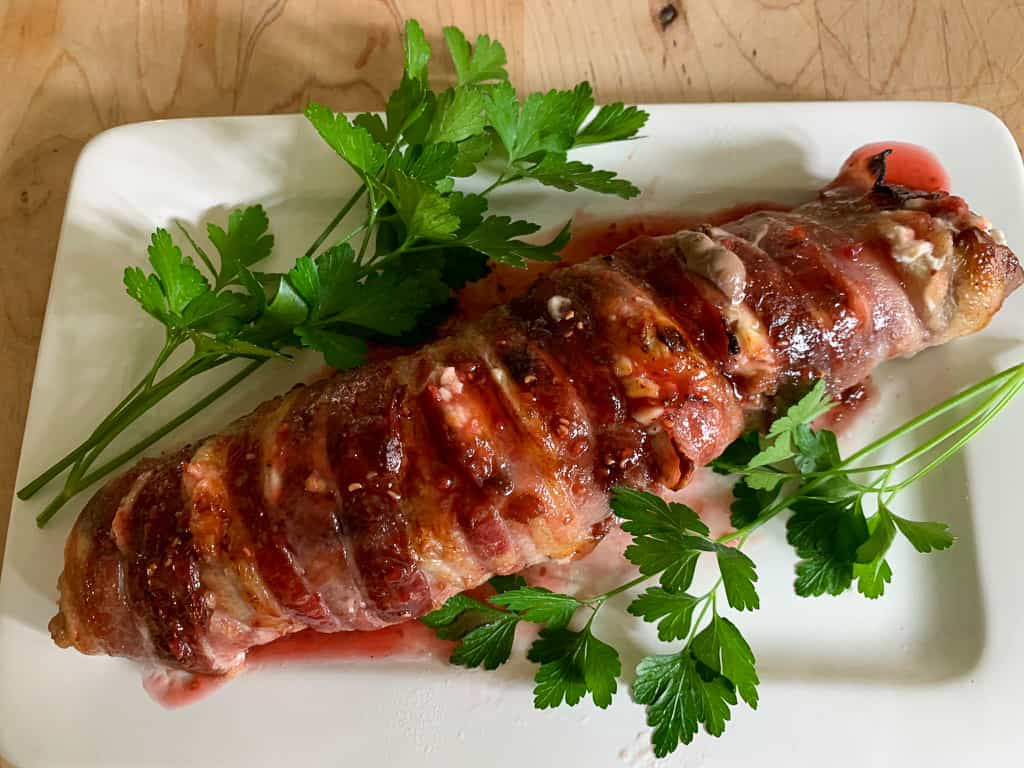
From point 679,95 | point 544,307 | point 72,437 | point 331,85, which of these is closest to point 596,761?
point 544,307

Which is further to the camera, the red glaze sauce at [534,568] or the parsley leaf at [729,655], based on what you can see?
the red glaze sauce at [534,568]

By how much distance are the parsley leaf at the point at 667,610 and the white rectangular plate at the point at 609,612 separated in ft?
0.80

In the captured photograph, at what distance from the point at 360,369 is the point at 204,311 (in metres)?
0.51

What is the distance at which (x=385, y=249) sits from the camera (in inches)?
99.7

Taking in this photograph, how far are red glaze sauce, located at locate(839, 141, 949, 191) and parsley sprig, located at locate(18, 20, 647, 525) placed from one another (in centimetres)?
83

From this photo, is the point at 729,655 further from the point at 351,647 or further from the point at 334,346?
the point at 334,346

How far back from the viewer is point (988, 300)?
90.7 inches

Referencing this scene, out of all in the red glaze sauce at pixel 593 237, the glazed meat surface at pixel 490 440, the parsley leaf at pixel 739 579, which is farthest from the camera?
the red glaze sauce at pixel 593 237

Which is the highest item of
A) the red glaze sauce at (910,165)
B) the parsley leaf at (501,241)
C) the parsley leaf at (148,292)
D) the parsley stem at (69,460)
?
the red glaze sauce at (910,165)

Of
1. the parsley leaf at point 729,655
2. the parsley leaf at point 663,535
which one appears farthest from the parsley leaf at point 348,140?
the parsley leaf at point 729,655

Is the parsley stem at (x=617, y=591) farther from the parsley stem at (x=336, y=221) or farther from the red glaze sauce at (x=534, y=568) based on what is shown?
the parsley stem at (x=336, y=221)

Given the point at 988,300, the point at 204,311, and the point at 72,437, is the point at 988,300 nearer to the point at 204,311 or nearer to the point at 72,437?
the point at 204,311

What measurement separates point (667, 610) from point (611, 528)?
0.28 metres

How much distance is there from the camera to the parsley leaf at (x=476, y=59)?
103 inches
